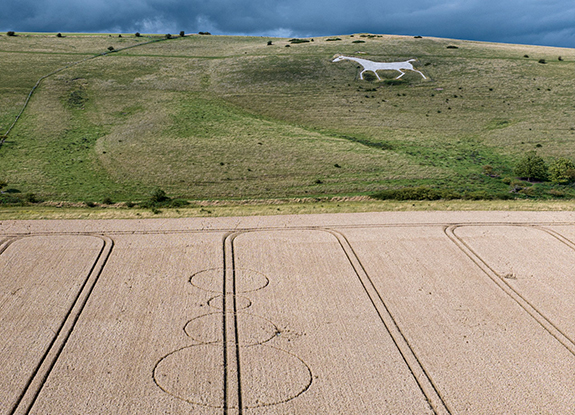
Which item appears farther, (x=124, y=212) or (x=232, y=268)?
(x=124, y=212)

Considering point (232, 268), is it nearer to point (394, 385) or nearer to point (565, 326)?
point (394, 385)

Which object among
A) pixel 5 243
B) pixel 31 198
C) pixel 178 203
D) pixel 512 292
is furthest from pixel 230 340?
pixel 31 198

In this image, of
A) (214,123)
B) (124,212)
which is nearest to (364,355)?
(124,212)

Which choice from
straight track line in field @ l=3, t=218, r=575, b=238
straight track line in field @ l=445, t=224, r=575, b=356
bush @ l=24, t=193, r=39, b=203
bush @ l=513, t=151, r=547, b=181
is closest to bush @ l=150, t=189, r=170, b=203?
straight track line in field @ l=3, t=218, r=575, b=238

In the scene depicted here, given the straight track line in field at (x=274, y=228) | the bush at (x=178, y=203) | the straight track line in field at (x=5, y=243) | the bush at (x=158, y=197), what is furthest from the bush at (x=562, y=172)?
the straight track line in field at (x=5, y=243)

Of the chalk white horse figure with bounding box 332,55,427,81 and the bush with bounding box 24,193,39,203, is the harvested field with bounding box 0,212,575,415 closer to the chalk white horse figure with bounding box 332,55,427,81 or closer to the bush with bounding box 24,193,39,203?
the bush with bounding box 24,193,39,203

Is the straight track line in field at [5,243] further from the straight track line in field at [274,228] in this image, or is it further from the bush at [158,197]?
the bush at [158,197]
